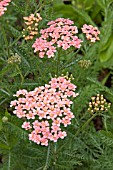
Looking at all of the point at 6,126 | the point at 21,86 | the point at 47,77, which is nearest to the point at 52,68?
the point at 47,77

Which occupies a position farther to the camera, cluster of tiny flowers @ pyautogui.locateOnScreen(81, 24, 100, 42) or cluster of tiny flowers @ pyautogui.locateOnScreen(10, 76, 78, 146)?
cluster of tiny flowers @ pyautogui.locateOnScreen(81, 24, 100, 42)

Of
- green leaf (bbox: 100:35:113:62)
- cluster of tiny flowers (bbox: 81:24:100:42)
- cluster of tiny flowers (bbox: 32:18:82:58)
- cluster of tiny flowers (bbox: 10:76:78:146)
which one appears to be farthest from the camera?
green leaf (bbox: 100:35:113:62)

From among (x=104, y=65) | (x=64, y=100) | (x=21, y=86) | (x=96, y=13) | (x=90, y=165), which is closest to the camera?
(x=64, y=100)

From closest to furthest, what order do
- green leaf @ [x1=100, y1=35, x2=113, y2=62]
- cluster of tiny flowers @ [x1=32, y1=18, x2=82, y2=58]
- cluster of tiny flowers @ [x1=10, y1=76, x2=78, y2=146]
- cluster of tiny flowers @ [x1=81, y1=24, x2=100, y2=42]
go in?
cluster of tiny flowers @ [x1=10, y1=76, x2=78, y2=146] < cluster of tiny flowers @ [x1=32, y1=18, x2=82, y2=58] < cluster of tiny flowers @ [x1=81, y1=24, x2=100, y2=42] < green leaf @ [x1=100, y1=35, x2=113, y2=62]

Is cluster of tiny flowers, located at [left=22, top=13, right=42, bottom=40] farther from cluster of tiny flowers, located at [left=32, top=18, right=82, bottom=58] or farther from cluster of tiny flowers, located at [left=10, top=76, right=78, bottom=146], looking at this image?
cluster of tiny flowers, located at [left=10, top=76, right=78, bottom=146]

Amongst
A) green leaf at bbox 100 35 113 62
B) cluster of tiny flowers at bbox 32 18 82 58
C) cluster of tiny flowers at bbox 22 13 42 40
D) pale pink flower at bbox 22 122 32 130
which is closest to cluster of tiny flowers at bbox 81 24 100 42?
cluster of tiny flowers at bbox 32 18 82 58

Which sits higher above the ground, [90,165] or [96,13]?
[96,13]

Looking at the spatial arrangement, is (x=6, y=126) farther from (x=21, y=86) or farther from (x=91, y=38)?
(x=91, y=38)
